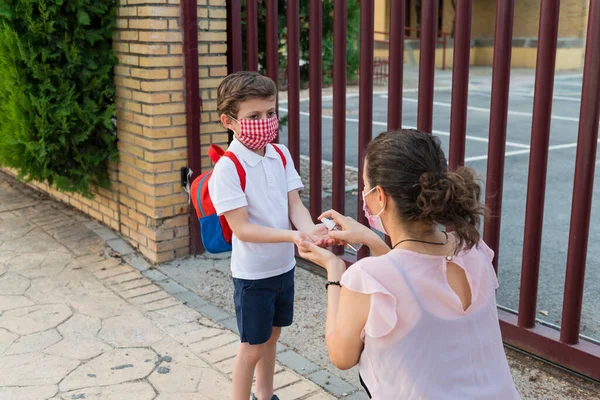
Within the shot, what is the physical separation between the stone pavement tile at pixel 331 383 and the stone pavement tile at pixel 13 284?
2.32 m

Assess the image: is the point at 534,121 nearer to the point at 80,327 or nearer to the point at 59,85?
the point at 80,327

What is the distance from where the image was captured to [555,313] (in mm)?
4430

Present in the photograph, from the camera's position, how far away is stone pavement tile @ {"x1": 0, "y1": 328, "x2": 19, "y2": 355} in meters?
3.96

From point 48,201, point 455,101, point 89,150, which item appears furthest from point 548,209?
point 48,201

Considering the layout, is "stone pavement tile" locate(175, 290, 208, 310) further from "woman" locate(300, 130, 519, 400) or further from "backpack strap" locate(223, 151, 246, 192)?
"woman" locate(300, 130, 519, 400)

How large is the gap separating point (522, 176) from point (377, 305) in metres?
7.09

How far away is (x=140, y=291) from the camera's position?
484cm

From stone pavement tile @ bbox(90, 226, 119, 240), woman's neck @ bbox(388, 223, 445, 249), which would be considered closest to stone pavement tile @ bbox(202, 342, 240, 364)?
woman's neck @ bbox(388, 223, 445, 249)

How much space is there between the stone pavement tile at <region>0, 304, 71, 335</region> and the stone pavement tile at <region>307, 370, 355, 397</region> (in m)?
1.70

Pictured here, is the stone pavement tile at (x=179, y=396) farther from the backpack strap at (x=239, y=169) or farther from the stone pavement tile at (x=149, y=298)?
the stone pavement tile at (x=149, y=298)

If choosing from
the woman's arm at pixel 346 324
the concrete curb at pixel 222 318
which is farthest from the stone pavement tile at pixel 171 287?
the woman's arm at pixel 346 324

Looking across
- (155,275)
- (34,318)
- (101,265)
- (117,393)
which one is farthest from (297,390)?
(101,265)

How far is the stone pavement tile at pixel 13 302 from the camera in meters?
4.54

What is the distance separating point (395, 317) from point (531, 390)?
1.94m
